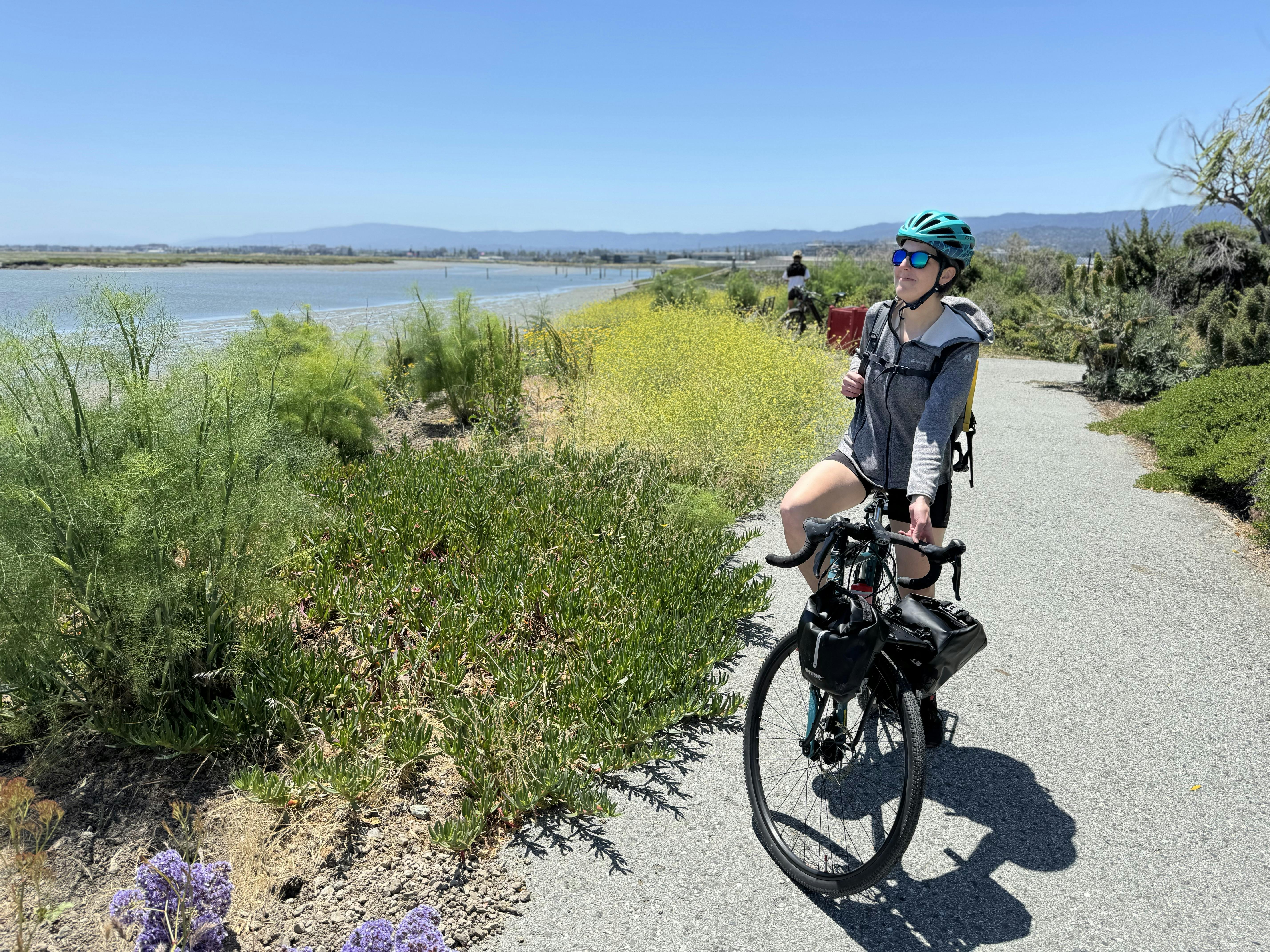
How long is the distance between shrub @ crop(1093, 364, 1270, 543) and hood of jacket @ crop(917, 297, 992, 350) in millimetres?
4495

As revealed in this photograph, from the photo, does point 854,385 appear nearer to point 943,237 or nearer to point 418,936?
point 943,237

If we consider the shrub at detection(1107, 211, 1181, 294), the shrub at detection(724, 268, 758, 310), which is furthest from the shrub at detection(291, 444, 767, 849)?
the shrub at detection(724, 268, 758, 310)

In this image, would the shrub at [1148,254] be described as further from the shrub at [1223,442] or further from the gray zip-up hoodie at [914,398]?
the gray zip-up hoodie at [914,398]

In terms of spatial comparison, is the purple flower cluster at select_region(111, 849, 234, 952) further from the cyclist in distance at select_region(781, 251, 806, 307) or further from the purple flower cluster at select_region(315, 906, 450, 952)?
the cyclist in distance at select_region(781, 251, 806, 307)

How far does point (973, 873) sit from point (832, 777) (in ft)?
1.84

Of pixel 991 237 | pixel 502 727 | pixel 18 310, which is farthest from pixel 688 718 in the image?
pixel 991 237

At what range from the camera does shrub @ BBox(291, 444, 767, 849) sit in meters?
3.07

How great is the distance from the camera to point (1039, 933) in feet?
7.99

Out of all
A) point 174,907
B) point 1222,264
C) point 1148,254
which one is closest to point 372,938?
point 174,907

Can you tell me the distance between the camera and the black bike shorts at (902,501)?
3.15 metres

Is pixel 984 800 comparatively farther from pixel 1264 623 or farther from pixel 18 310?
pixel 18 310

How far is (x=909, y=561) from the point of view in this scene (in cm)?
318

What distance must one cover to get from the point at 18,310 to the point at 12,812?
2.18m

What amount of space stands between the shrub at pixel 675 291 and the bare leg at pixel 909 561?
507 inches
